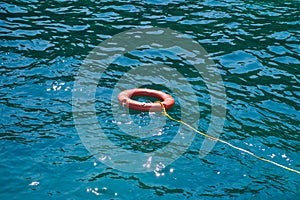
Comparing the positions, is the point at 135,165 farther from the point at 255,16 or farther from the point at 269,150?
the point at 255,16

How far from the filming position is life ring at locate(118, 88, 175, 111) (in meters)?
8.00

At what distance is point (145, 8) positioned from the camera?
41.7 feet

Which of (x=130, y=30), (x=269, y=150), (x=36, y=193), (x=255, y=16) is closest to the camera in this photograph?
(x=36, y=193)

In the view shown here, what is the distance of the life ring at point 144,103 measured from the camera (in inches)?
315

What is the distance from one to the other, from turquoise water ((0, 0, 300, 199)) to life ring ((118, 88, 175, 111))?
6.0 inches

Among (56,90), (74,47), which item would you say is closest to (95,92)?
(56,90)

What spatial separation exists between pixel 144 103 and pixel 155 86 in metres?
1.09

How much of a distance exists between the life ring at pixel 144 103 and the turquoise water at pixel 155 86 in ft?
0.50

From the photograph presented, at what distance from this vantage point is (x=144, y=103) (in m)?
8.04

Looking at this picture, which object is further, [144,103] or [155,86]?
[155,86]

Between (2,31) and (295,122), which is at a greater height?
(2,31)

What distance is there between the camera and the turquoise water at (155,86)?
6293mm

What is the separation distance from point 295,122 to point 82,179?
3.94m

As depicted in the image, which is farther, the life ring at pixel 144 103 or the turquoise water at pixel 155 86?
the life ring at pixel 144 103
